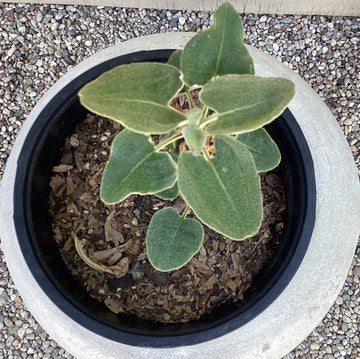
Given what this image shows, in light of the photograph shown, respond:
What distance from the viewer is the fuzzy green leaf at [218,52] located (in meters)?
0.87

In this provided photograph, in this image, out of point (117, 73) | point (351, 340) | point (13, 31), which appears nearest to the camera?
point (117, 73)

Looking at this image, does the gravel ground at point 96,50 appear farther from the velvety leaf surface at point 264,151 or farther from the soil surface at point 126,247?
the velvety leaf surface at point 264,151

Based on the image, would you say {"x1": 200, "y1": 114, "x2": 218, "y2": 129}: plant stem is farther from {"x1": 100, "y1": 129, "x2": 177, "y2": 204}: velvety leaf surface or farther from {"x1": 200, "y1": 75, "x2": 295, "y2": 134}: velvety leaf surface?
{"x1": 100, "y1": 129, "x2": 177, "y2": 204}: velvety leaf surface

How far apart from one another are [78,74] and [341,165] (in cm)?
58

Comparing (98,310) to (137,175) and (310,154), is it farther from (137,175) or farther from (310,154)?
(310,154)

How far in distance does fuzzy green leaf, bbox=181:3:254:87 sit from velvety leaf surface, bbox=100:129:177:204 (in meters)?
0.13

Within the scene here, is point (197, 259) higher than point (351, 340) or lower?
higher

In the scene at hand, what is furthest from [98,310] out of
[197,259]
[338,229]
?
[338,229]

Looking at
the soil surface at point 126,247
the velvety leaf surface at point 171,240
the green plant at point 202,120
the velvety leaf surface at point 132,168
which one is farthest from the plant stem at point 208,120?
the soil surface at point 126,247

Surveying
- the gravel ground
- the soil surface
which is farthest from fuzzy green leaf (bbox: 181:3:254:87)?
the gravel ground

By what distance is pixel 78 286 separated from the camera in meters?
1.27

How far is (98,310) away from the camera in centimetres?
120

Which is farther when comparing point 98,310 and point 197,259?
point 197,259

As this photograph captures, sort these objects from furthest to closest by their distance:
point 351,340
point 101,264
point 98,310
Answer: point 351,340
point 101,264
point 98,310
